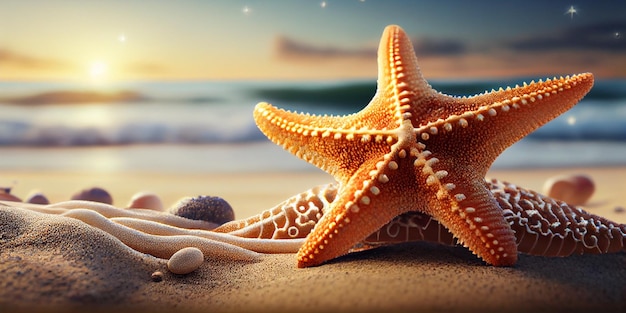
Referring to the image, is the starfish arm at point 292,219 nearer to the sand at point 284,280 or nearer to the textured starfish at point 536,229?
the textured starfish at point 536,229

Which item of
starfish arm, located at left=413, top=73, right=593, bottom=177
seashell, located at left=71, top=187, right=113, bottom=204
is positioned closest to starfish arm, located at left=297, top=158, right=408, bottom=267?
starfish arm, located at left=413, top=73, right=593, bottom=177

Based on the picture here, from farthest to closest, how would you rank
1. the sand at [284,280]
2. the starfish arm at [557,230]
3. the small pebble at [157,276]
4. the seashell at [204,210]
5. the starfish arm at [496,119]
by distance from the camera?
the seashell at [204,210]
the starfish arm at [557,230]
the starfish arm at [496,119]
the small pebble at [157,276]
the sand at [284,280]

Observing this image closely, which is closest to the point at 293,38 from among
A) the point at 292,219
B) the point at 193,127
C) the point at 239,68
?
the point at 239,68

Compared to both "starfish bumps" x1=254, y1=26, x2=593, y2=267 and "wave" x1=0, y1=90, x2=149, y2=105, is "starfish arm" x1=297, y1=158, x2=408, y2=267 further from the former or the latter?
"wave" x1=0, y1=90, x2=149, y2=105

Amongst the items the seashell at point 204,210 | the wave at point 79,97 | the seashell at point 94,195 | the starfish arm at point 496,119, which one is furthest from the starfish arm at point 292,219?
the wave at point 79,97

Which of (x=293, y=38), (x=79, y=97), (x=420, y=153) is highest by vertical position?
(x=293, y=38)

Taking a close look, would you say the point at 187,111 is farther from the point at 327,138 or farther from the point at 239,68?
the point at 327,138
